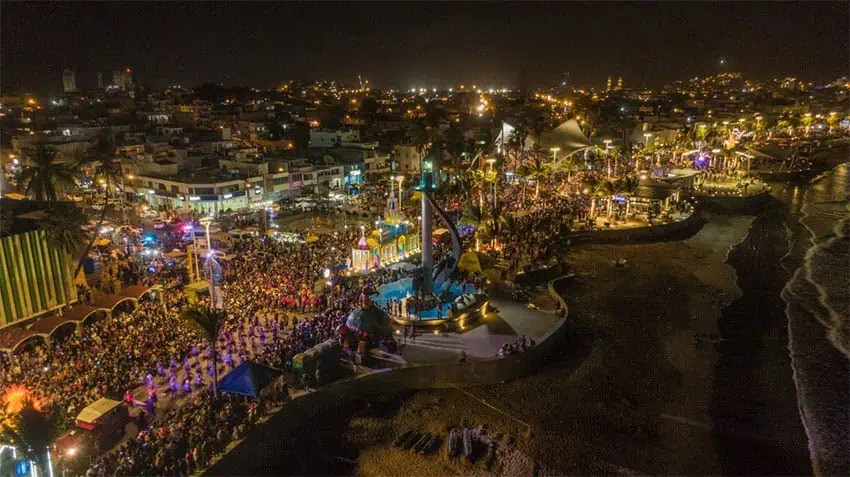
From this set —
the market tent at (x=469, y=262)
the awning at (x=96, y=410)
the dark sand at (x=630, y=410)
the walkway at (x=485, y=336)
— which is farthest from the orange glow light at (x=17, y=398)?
the market tent at (x=469, y=262)

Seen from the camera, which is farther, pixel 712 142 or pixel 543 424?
pixel 712 142

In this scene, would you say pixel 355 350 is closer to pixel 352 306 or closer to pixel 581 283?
pixel 352 306

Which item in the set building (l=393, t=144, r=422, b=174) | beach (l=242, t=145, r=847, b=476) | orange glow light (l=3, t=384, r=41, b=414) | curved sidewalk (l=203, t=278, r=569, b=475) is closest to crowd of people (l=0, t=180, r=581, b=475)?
orange glow light (l=3, t=384, r=41, b=414)

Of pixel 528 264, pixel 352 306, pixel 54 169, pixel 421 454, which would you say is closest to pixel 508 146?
pixel 528 264

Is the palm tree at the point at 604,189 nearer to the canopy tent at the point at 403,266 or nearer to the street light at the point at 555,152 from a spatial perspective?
the street light at the point at 555,152

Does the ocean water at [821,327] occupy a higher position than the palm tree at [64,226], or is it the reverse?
the palm tree at [64,226]

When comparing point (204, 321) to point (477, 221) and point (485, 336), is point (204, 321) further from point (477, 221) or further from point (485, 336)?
point (477, 221)
